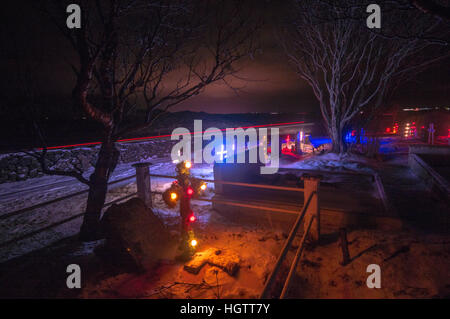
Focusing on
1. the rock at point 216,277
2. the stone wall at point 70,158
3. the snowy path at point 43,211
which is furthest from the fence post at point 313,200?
the stone wall at point 70,158

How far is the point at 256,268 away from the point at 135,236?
2.45m

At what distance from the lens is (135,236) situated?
176 inches

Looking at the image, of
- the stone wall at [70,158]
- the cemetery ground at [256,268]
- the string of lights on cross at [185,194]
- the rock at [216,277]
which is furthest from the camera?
the stone wall at [70,158]

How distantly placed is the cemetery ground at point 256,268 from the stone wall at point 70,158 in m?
8.61

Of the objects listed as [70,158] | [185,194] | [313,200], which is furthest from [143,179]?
[70,158]

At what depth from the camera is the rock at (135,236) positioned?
4105 millimetres

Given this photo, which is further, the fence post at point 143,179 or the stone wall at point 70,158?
the stone wall at point 70,158

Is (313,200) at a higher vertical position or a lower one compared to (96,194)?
lower

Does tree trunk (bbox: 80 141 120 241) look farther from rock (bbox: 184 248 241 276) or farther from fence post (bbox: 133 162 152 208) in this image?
rock (bbox: 184 248 241 276)

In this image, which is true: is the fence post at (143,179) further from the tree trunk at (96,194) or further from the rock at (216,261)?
the rock at (216,261)

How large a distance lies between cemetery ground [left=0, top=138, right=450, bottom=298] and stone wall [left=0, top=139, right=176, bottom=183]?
28.2 ft

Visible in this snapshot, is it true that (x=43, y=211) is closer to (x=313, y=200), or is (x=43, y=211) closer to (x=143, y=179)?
(x=143, y=179)

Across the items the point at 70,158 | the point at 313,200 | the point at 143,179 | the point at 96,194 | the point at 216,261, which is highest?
the point at 70,158

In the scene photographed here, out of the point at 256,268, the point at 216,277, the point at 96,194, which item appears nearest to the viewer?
the point at 216,277
